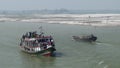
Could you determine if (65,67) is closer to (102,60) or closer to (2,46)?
(102,60)

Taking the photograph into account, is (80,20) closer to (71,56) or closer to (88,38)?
(88,38)

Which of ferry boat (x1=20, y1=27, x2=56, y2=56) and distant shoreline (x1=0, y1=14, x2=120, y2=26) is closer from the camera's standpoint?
ferry boat (x1=20, y1=27, x2=56, y2=56)

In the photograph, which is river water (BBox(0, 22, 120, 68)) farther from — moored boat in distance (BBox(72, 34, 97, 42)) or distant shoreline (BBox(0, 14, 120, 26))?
distant shoreline (BBox(0, 14, 120, 26))

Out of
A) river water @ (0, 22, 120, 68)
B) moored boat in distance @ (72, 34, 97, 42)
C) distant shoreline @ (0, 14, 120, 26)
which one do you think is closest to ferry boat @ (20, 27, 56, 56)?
river water @ (0, 22, 120, 68)

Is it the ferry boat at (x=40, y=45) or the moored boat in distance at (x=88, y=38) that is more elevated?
the ferry boat at (x=40, y=45)

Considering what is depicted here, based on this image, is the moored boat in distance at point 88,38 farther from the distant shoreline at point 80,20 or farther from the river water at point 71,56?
the distant shoreline at point 80,20

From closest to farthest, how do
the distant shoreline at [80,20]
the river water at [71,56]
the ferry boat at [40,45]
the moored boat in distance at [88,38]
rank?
1. the river water at [71,56]
2. the ferry boat at [40,45]
3. the moored boat in distance at [88,38]
4. the distant shoreline at [80,20]

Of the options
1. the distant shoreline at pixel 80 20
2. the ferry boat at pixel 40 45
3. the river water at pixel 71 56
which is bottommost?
the distant shoreline at pixel 80 20

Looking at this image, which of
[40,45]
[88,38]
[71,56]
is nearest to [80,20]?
[88,38]

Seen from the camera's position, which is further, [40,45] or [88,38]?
[88,38]

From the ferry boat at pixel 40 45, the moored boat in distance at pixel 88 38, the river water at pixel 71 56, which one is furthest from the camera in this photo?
the moored boat in distance at pixel 88 38

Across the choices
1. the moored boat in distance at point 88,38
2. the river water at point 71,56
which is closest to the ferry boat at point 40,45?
the river water at point 71,56
